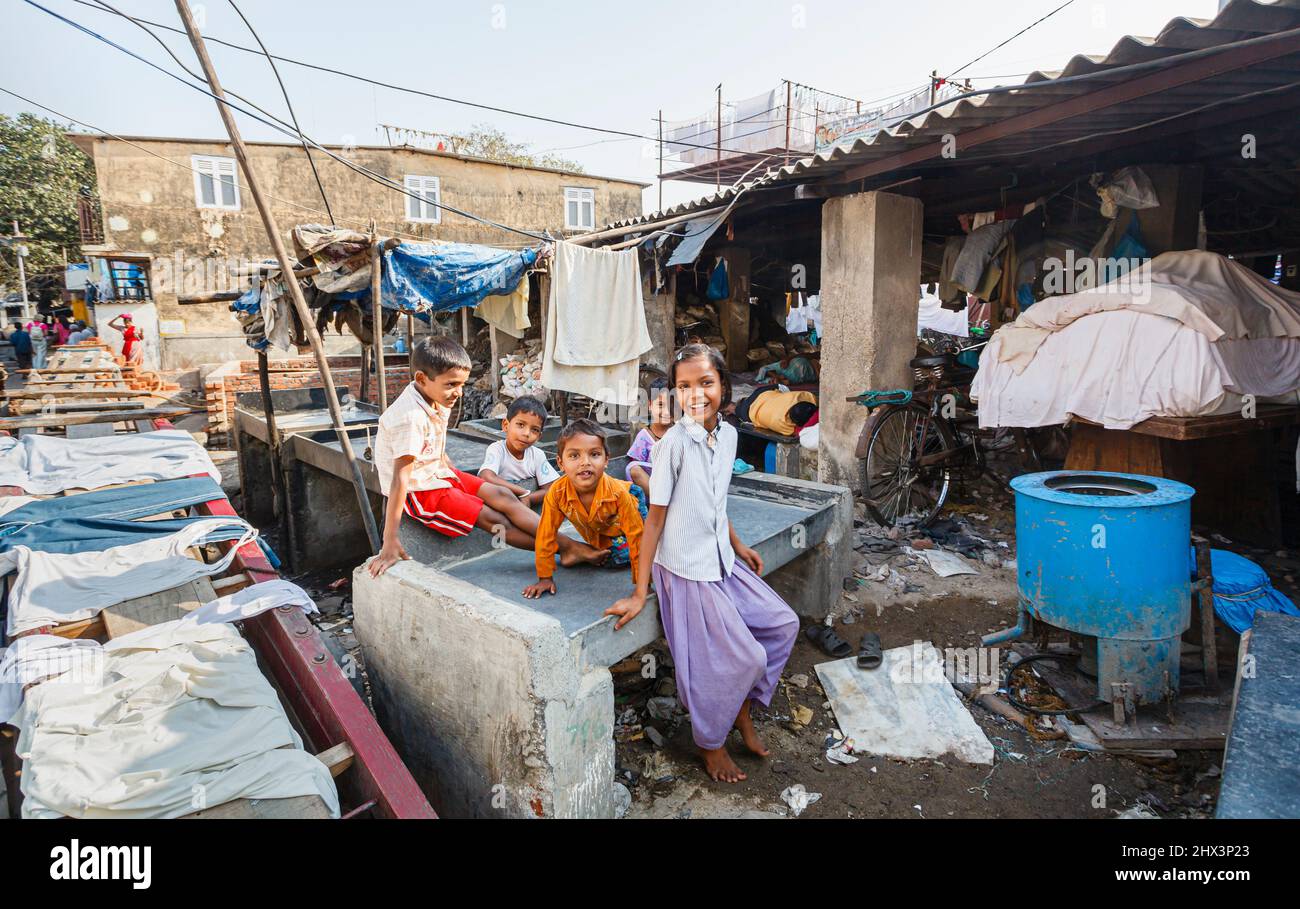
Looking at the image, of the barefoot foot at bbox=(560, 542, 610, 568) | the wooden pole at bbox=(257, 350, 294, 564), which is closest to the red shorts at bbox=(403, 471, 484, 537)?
the barefoot foot at bbox=(560, 542, 610, 568)

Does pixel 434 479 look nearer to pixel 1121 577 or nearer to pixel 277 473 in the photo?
pixel 1121 577

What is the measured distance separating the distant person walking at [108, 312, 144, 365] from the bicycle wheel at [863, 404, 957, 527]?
1625 cm

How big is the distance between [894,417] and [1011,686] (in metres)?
3.25

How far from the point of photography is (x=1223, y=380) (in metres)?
4.39

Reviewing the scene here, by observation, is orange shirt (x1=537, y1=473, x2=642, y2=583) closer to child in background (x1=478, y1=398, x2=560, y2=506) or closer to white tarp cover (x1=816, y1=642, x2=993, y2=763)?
child in background (x1=478, y1=398, x2=560, y2=506)

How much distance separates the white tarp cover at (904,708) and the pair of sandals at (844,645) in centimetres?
5

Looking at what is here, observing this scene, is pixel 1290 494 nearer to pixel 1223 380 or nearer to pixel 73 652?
pixel 1223 380

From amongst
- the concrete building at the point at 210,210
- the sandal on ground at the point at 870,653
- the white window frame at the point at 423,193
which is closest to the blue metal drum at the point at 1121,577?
the sandal on ground at the point at 870,653

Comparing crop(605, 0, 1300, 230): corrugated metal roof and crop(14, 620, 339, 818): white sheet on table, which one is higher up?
crop(605, 0, 1300, 230): corrugated metal roof

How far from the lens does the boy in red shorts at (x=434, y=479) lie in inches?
138

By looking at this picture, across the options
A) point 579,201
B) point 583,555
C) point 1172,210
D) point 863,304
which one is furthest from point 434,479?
point 579,201

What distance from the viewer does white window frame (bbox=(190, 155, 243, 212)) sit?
1806cm

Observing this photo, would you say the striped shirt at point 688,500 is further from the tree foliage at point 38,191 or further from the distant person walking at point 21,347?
the tree foliage at point 38,191
